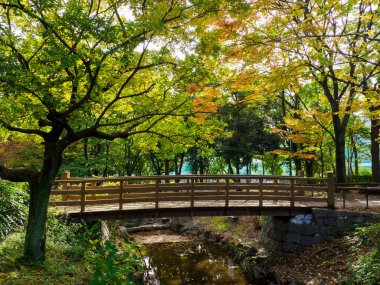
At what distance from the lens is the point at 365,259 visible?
8445mm

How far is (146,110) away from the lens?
376 inches

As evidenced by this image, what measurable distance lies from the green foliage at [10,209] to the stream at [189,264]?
5162 millimetres

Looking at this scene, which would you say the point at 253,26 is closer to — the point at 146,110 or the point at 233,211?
the point at 146,110

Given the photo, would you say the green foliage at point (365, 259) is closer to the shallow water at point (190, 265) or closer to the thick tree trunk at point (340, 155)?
the shallow water at point (190, 265)

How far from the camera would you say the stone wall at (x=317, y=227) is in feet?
36.3

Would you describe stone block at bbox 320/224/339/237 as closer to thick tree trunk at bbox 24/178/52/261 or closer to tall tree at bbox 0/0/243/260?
tall tree at bbox 0/0/243/260

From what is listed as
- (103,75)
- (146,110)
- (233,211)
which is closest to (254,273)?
(233,211)

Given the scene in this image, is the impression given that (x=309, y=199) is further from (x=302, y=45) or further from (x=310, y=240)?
(x=302, y=45)

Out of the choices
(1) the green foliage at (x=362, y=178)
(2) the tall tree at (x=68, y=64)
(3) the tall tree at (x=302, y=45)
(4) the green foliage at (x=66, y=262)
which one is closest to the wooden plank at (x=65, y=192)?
(4) the green foliage at (x=66, y=262)

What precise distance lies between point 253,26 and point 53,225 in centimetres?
968

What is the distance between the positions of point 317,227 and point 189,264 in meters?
5.73

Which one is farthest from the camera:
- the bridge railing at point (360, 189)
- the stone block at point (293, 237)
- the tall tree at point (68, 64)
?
the stone block at point (293, 237)

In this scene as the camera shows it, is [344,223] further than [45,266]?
Yes

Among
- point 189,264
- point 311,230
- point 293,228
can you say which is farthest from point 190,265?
point 311,230
